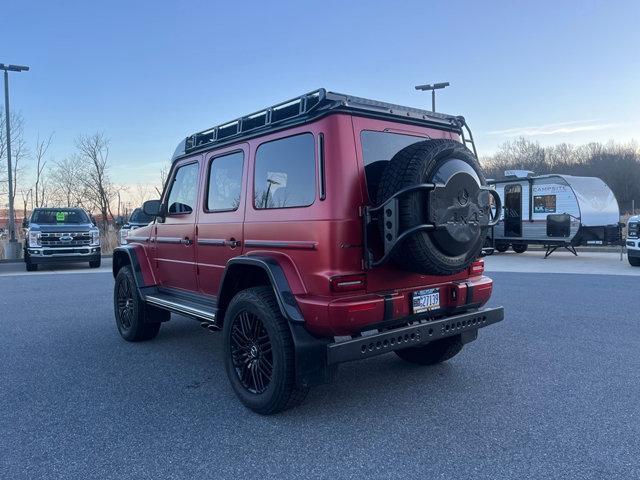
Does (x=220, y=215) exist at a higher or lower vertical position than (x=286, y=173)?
lower

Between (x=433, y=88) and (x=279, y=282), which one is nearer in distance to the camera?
(x=279, y=282)

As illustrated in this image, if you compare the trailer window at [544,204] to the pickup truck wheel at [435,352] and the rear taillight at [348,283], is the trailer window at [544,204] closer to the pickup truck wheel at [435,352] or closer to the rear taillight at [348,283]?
the pickup truck wheel at [435,352]

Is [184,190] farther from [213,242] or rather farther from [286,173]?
[286,173]

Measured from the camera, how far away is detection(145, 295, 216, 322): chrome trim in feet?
15.1

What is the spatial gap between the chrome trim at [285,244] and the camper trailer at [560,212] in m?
13.2

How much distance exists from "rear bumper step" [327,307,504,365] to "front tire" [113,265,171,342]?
3.18 metres

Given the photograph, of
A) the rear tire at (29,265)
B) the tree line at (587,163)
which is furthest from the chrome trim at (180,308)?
the tree line at (587,163)

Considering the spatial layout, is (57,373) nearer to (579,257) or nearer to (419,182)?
(419,182)

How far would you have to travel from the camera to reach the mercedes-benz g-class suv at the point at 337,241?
3.58m

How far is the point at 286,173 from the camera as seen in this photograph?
4102 millimetres

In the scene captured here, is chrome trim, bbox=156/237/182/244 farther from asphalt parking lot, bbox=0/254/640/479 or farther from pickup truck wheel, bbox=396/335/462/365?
pickup truck wheel, bbox=396/335/462/365

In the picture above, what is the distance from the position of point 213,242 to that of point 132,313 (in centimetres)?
200

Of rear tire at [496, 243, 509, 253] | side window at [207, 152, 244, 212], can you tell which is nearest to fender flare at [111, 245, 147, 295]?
side window at [207, 152, 244, 212]

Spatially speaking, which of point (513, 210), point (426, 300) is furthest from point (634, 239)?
point (426, 300)
